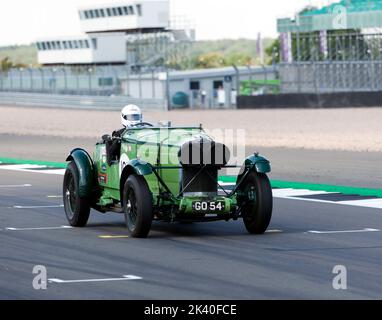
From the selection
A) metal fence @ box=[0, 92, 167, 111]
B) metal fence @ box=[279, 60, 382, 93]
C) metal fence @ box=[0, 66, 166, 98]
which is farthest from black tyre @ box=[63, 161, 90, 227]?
metal fence @ box=[0, 66, 166, 98]

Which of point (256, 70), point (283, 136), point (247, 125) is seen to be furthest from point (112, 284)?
point (256, 70)

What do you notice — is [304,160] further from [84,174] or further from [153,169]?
[153,169]

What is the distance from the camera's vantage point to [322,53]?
71688 millimetres

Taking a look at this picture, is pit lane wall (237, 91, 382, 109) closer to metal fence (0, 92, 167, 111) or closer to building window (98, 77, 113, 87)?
metal fence (0, 92, 167, 111)

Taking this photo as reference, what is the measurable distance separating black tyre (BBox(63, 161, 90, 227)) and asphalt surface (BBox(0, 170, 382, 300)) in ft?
0.70

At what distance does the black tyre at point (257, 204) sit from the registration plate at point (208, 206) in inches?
17.6

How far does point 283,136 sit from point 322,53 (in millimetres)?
37771

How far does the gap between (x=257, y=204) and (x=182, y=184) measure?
3.02ft

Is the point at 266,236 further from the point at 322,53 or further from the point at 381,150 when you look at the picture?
the point at 322,53

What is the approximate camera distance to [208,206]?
1288 cm

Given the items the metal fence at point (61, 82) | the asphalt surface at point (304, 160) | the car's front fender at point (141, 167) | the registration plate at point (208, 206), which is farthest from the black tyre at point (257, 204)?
the metal fence at point (61, 82)

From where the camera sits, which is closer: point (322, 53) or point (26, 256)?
point (26, 256)

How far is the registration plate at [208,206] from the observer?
506 inches

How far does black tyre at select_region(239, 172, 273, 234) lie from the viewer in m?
13.1
